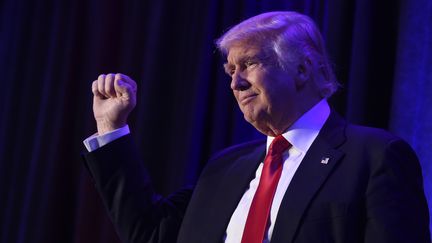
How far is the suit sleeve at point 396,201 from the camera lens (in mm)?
1089

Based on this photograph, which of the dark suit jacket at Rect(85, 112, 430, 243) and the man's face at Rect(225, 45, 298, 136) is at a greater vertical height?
the man's face at Rect(225, 45, 298, 136)

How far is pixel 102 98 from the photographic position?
1.50m

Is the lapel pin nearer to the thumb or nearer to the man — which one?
the man

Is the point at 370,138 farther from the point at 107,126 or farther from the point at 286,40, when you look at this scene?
the point at 107,126

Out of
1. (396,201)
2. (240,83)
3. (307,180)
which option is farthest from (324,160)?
(240,83)

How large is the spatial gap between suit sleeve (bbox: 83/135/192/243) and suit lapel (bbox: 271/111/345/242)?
388 mm

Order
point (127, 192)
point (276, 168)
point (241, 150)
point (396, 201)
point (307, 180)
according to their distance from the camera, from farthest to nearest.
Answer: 1. point (241, 150)
2. point (127, 192)
3. point (276, 168)
4. point (307, 180)
5. point (396, 201)

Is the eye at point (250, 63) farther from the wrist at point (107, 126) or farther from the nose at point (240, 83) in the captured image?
the wrist at point (107, 126)

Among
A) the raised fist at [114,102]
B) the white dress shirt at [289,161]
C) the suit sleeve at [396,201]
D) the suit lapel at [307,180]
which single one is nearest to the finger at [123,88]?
the raised fist at [114,102]

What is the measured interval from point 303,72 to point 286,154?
220 millimetres

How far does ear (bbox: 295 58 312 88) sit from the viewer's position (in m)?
1.43

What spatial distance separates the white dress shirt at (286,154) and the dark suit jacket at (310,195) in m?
0.02

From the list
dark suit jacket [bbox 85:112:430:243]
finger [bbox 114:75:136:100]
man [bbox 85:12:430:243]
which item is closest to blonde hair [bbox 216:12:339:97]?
man [bbox 85:12:430:243]

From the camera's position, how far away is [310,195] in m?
1.19
